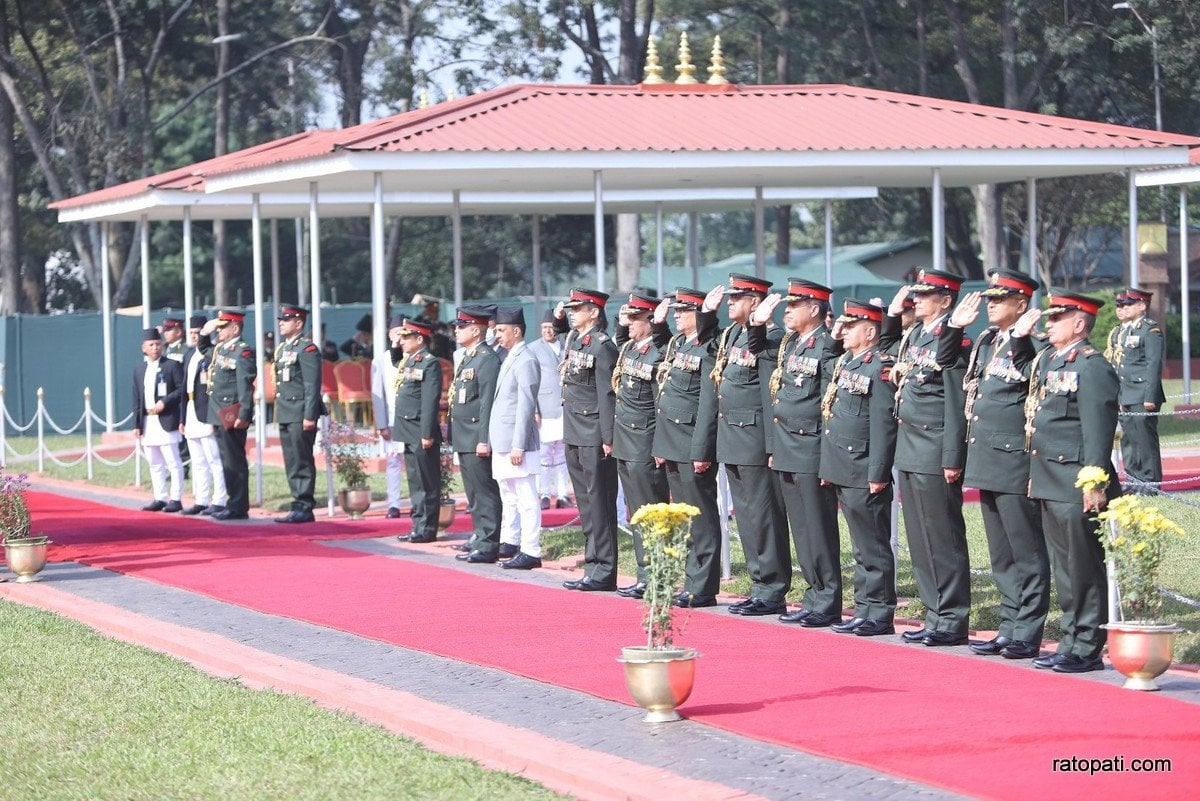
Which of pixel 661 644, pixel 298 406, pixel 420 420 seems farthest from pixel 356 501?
pixel 661 644

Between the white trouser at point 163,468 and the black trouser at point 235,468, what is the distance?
0.82 meters

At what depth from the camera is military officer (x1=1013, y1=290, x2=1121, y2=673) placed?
27.1 feet

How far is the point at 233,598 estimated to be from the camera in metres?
11.4

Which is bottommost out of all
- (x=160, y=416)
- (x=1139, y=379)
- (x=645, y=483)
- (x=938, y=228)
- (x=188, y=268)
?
(x=645, y=483)

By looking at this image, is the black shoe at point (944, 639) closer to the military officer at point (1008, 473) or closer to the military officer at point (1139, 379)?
the military officer at point (1008, 473)

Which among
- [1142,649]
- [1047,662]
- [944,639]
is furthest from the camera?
[944,639]

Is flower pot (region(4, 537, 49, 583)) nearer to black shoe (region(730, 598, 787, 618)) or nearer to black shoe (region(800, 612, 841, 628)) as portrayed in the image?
black shoe (region(730, 598, 787, 618))

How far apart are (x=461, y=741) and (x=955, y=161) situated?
11.2 m

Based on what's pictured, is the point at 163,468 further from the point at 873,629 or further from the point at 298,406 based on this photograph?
the point at 873,629

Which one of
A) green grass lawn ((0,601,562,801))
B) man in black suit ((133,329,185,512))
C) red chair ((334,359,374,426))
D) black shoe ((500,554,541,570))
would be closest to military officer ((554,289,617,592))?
black shoe ((500,554,541,570))

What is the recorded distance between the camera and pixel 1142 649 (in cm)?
758

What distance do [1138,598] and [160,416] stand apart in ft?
38.1

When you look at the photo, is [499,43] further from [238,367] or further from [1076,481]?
[1076,481]

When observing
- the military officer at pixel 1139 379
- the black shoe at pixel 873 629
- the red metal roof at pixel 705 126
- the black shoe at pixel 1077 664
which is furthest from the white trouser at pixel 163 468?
the black shoe at pixel 1077 664
